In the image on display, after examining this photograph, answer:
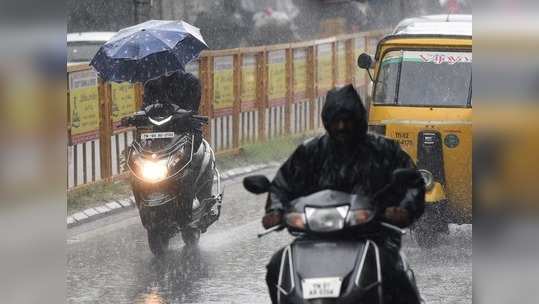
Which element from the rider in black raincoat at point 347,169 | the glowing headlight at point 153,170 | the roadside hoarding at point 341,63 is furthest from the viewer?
the roadside hoarding at point 341,63

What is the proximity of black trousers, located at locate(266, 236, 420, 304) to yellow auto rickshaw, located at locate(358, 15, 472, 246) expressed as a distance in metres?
5.14

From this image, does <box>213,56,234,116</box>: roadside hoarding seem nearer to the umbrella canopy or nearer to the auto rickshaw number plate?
the umbrella canopy

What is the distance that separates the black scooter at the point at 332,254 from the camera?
511cm

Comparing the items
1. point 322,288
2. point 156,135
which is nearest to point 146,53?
point 156,135

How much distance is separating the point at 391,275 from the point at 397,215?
9.3 inches

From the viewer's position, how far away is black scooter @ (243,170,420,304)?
16.8 ft

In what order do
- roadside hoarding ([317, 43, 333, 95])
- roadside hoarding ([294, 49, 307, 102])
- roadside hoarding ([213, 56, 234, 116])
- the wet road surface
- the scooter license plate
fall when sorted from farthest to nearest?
1. roadside hoarding ([317, 43, 333, 95])
2. roadside hoarding ([294, 49, 307, 102])
3. roadside hoarding ([213, 56, 234, 116])
4. the wet road surface
5. the scooter license plate

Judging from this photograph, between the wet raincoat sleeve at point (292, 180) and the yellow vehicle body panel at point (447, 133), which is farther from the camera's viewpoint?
the yellow vehicle body panel at point (447, 133)

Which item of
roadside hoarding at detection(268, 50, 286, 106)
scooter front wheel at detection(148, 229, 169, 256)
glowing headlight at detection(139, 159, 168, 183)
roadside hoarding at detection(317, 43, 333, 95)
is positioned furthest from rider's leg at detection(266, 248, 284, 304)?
roadside hoarding at detection(317, 43, 333, 95)

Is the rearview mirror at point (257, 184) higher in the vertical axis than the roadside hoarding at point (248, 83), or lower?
higher

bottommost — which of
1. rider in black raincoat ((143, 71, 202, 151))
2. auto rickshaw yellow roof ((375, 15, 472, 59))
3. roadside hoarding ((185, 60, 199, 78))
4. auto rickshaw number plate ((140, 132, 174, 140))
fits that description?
roadside hoarding ((185, 60, 199, 78))

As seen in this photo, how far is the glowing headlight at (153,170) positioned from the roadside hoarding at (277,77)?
7.29 metres

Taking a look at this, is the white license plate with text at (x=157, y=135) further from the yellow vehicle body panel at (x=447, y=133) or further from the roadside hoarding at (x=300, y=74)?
the roadside hoarding at (x=300, y=74)

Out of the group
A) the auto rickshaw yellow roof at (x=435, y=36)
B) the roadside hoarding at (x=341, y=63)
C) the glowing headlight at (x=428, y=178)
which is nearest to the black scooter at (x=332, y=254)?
the glowing headlight at (x=428, y=178)
